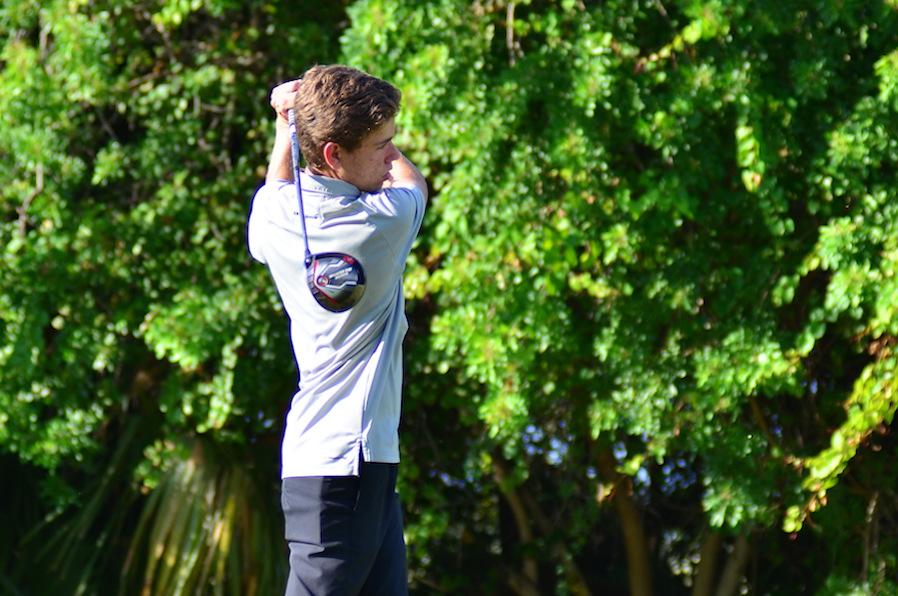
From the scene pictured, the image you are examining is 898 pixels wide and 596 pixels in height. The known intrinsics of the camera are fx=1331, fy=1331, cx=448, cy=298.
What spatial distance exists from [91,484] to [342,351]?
3.39 m

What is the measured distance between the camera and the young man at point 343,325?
3.15 metres

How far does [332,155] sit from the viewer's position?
10.4ft

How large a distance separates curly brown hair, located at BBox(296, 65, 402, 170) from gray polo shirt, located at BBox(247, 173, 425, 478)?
A: 0.12m

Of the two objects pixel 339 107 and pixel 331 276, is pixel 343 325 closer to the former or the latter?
pixel 331 276

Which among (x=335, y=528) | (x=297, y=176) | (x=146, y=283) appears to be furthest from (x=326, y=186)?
(x=146, y=283)

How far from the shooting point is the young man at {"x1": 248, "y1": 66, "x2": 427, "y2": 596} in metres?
3.15

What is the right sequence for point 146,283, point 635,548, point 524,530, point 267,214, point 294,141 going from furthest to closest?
1. point 524,530
2. point 635,548
3. point 146,283
4. point 267,214
5. point 294,141

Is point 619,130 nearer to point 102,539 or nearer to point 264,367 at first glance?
point 264,367

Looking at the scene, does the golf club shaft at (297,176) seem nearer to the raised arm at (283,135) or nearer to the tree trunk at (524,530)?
the raised arm at (283,135)

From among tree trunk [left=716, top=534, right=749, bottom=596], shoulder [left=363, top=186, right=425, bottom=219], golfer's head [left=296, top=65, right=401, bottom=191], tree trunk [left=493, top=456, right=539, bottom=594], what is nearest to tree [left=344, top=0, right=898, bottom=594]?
tree trunk [left=716, top=534, right=749, bottom=596]

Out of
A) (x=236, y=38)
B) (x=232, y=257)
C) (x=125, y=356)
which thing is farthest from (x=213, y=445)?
(x=236, y=38)

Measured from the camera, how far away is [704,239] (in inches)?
205

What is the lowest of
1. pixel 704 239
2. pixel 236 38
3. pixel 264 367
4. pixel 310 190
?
pixel 310 190

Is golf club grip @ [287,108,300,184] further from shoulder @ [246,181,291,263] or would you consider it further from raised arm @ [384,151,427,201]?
raised arm @ [384,151,427,201]
